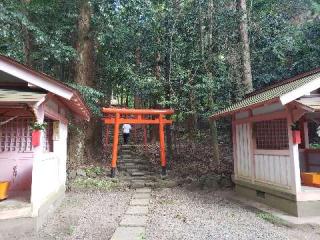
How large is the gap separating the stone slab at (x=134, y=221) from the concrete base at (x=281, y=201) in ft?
11.8

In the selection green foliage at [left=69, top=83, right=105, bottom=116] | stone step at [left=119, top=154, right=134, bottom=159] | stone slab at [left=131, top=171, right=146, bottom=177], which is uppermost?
green foliage at [left=69, top=83, right=105, bottom=116]

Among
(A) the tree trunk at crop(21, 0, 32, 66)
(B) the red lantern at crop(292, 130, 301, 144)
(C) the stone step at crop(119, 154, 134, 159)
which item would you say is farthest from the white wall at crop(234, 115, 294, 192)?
(A) the tree trunk at crop(21, 0, 32, 66)

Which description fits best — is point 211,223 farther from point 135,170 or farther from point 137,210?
point 135,170

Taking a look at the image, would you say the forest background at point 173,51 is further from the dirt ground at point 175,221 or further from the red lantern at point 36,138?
the red lantern at point 36,138

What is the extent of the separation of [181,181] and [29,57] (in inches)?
328

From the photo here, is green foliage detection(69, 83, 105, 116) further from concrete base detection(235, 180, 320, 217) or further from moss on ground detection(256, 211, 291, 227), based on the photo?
moss on ground detection(256, 211, 291, 227)

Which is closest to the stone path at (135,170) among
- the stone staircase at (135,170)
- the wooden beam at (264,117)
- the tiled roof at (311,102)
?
the stone staircase at (135,170)

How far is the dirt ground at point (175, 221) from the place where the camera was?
6.58 m

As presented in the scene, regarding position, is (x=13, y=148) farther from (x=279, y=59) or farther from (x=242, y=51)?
(x=279, y=59)

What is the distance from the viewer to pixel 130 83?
14.0m

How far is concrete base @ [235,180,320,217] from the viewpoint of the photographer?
7.54m

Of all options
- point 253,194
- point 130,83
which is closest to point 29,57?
point 130,83

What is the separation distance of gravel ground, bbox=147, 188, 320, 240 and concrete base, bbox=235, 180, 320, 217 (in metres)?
0.68

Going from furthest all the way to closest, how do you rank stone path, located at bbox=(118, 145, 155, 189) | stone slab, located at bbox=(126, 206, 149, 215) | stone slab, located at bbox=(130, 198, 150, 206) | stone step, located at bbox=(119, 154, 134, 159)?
stone step, located at bbox=(119, 154, 134, 159)
stone path, located at bbox=(118, 145, 155, 189)
stone slab, located at bbox=(130, 198, 150, 206)
stone slab, located at bbox=(126, 206, 149, 215)
